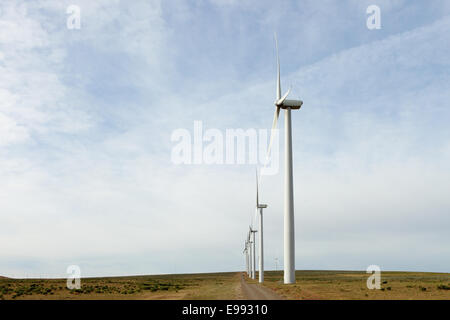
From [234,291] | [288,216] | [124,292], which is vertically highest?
[288,216]

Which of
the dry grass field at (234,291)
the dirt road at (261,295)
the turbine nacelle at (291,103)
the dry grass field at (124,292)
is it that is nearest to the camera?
the dirt road at (261,295)

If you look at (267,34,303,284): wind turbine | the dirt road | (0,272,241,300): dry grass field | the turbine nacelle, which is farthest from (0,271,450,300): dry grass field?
the turbine nacelle

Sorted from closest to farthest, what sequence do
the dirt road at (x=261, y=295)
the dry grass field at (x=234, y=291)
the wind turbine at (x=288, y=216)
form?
the dirt road at (x=261, y=295)
the dry grass field at (x=234, y=291)
the wind turbine at (x=288, y=216)

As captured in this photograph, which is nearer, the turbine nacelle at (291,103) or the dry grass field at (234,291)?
the dry grass field at (234,291)

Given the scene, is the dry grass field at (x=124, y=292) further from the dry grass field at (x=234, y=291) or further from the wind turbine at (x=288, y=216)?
the wind turbine at (x=288, y=216)

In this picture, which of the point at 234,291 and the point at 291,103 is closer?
the point at 234,291

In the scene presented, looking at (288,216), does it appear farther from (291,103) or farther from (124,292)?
(124,292)

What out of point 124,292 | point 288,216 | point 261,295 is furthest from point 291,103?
point 124,292

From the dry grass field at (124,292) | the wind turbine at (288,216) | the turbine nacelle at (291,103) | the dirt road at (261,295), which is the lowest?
the dry grass field at (124,292)

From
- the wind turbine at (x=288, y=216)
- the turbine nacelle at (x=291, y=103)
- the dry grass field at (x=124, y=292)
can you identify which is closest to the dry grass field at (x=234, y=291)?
the dry grass field at (x=124, y=292)

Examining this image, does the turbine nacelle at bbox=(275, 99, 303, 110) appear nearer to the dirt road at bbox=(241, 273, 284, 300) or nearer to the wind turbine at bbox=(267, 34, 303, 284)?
the wind turbine at bbox=(267, 34, 303, 284)
